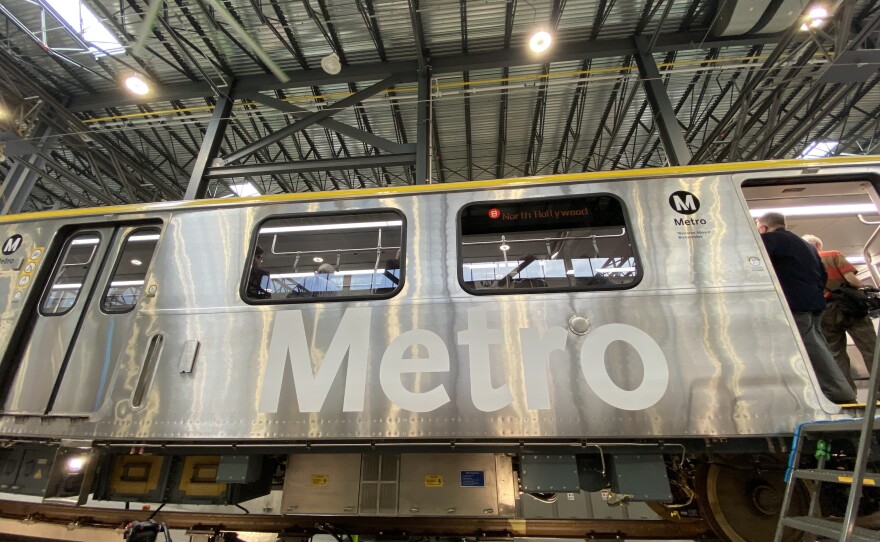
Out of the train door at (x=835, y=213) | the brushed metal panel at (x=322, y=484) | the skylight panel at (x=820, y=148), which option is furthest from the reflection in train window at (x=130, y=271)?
the skylight panel at (x=820, y=148)

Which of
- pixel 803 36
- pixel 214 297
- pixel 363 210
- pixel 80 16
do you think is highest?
pixel 80 16

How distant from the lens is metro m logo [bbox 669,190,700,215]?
9.42ft

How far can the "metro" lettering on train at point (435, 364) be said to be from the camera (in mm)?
2529

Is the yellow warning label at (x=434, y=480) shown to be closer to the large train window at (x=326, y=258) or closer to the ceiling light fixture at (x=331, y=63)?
the large train window at (x=326, y=258)

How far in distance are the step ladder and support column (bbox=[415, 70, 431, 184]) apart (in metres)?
5.50

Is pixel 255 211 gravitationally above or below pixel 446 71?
below

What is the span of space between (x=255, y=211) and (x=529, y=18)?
6.09 metres

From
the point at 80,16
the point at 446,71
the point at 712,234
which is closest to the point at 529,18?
the point at 446,71

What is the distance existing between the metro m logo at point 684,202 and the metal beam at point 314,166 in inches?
195

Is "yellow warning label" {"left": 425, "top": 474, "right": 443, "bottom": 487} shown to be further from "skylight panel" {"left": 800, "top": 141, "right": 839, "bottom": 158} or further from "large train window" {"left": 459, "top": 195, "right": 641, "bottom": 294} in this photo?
"skylight panel" {"left": 800, "top": 141, "right": 839, "bottom": 158}

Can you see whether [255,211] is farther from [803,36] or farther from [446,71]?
[803,36]

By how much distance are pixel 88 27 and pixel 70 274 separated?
541 cm

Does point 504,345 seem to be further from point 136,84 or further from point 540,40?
point 136,84

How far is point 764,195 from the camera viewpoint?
317cm
